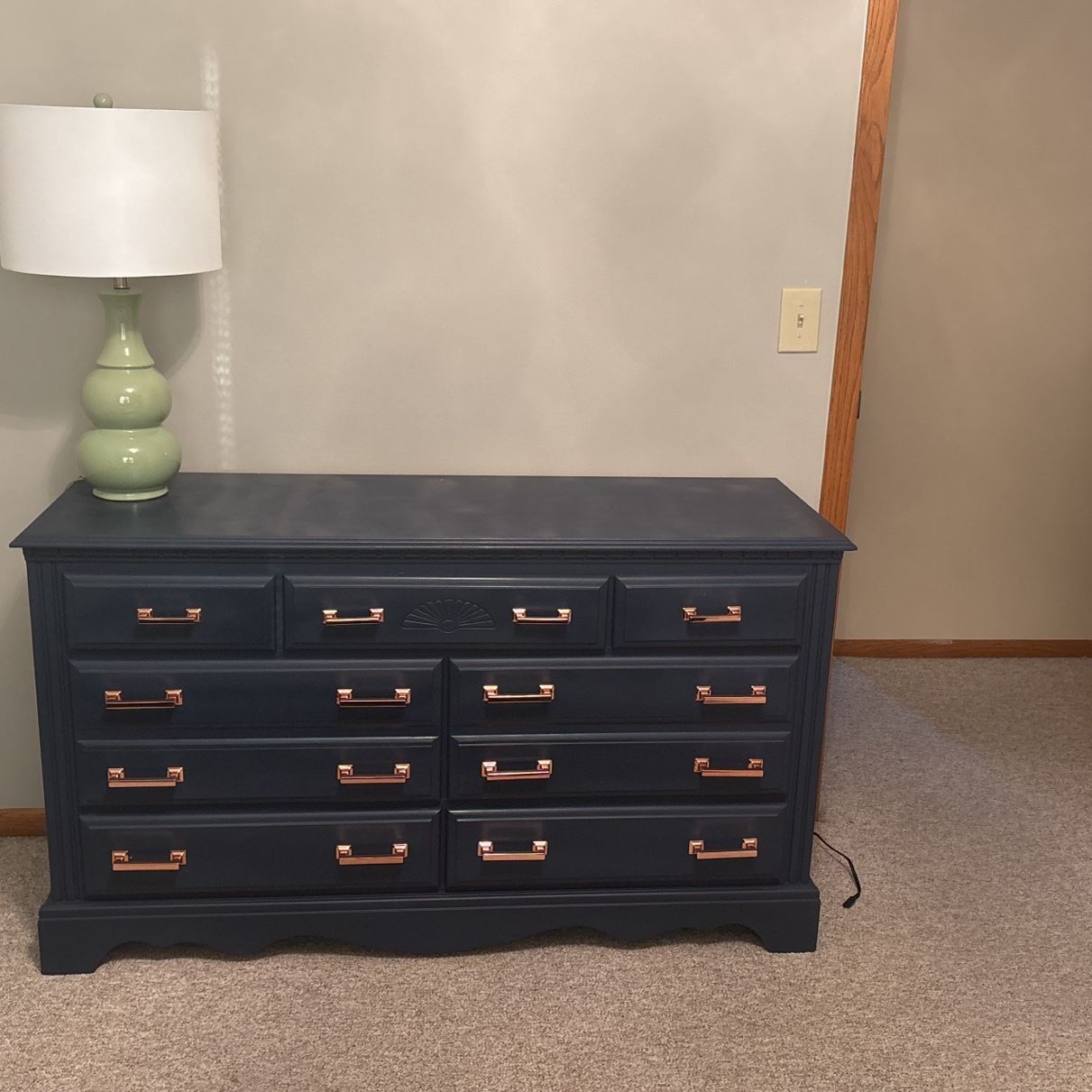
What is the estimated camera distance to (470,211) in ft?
8.32

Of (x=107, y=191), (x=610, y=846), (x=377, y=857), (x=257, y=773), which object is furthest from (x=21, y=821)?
(x=107, y=191)

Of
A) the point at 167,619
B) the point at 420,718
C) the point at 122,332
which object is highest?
the point at 122,332

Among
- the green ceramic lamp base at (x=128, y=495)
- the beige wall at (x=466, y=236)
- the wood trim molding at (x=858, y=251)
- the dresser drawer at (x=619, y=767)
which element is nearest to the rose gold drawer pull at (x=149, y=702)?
the green ceramic lamp base at (x=128, y=495)

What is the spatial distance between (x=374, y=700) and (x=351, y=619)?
153 millimetres

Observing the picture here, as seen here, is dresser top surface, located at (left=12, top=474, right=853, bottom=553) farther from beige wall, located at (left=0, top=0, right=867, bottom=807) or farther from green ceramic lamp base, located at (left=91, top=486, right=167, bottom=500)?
beige wall, located at (left=0, top=0, right=867, bottom=807)

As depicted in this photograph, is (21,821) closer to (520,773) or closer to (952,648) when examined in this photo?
(520,773)

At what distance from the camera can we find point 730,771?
2.35m

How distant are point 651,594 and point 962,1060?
3.05 ft

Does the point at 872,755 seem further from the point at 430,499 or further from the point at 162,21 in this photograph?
the point at 162,21

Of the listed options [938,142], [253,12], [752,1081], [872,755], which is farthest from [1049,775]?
[253,12]

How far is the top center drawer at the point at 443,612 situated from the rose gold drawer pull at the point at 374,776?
0.22m

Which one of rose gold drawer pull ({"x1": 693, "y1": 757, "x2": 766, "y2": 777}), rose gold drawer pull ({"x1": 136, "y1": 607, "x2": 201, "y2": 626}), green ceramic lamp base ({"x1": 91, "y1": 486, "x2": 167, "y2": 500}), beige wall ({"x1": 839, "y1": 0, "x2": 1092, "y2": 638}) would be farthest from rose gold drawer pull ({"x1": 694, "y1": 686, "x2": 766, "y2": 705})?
beige wall ({"x1": 839, "y1": 0, "x2": 1092, "y2": 638})

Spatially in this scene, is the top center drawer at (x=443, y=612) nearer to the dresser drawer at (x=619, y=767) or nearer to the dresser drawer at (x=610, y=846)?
the dresser drawer at (x=619, y=767)

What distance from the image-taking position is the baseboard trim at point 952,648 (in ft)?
13.1
